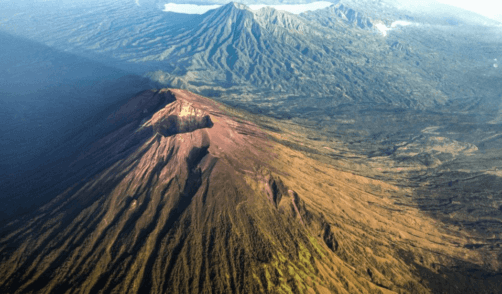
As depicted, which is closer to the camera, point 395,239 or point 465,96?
point 395,239

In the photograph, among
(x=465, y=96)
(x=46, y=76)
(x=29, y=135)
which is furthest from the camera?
(x=465, y=96)

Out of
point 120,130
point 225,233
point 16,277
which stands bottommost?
point 16,277

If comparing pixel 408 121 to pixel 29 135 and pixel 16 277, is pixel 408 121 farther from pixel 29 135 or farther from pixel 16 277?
pixel 29 135

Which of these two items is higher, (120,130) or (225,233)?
(120,130)

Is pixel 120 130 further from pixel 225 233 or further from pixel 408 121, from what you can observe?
pixel 408 121

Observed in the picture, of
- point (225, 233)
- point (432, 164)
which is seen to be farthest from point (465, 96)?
point (225, 233)

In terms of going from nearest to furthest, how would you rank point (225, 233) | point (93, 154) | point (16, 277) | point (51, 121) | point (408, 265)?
1. point (16, 277)
2. point (225, 233)
3. point (408, 265)
4. point (93, 154)
5. point (51, 121)
